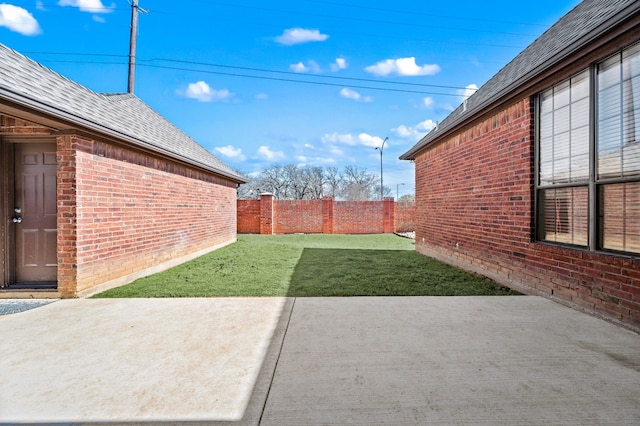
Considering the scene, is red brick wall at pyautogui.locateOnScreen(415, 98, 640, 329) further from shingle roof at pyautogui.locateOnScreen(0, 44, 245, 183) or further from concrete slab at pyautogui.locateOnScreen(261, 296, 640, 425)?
shingle roof at pyautogui.locateOnScreen(0, 44, 245, 183)

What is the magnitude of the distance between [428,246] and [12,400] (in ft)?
27.4

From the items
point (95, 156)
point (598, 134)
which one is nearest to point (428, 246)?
point (598, 134)

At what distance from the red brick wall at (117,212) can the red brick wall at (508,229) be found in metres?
6.68

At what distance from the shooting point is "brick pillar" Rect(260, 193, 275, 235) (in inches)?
663

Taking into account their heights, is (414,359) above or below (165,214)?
below

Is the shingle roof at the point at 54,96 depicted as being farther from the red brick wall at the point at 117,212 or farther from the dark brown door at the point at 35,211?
the dark brown door at the point at 35,211

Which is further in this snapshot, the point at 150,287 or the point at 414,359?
the point at 150,287

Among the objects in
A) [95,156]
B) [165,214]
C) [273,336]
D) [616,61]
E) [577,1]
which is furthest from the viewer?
[165,214]

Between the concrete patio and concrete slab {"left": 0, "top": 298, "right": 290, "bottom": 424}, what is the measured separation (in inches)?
0.5

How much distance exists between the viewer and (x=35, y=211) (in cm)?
471

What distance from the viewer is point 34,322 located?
3479mm

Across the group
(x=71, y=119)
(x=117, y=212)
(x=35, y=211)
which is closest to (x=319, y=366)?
(x=71, y=119)

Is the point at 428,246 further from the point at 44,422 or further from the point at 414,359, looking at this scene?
the point at 44,422

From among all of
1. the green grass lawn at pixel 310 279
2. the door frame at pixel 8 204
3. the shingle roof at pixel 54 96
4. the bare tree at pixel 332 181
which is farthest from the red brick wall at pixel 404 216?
the bare tree at pixel 332 181
